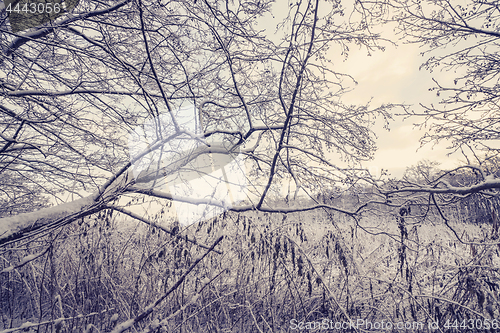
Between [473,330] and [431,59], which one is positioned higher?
[431,59]

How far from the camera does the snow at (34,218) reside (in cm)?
213

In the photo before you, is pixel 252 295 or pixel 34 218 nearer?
pixel 34 218

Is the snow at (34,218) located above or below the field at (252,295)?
above

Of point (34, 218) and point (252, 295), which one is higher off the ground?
point (34, 218)

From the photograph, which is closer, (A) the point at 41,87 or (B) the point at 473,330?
(B) the point at 473,330

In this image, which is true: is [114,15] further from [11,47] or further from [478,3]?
[478,3]

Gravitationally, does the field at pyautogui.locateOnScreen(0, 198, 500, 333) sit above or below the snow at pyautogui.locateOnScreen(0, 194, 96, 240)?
below

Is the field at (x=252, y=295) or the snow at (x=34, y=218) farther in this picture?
the field at (x=252, y=295)

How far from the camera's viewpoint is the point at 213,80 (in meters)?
3.88

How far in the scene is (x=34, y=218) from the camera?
2.28 m

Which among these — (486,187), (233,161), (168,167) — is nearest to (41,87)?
(168,167)

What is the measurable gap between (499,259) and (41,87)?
9.07m

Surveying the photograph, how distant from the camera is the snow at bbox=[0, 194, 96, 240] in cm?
213

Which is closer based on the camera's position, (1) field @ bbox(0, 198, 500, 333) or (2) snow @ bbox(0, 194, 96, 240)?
(2) snow @ bbox(0, 194, 96, 240)
